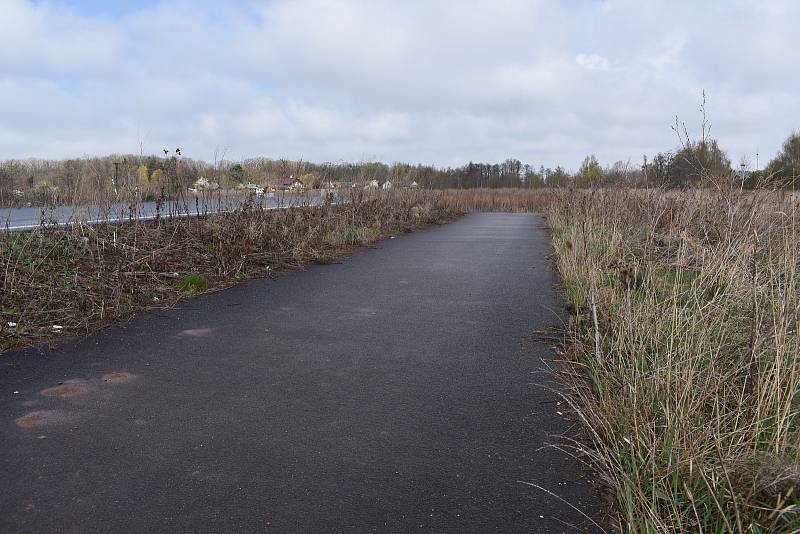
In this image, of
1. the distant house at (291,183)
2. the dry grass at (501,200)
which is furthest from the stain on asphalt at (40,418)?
the dry grass at (501,200)

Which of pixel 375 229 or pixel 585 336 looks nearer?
pixel 585 336

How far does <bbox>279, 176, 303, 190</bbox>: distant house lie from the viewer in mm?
13680

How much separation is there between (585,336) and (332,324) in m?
2.63

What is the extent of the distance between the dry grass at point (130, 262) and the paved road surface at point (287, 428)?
23.6 inches

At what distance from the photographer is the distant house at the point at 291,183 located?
44.9 feet

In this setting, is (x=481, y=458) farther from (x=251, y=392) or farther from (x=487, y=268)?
(x=487, y=268)

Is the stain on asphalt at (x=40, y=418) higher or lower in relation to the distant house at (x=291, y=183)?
lower

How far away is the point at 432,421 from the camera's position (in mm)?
3666

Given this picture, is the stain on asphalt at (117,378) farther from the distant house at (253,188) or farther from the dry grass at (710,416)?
the distant house at (253,188)

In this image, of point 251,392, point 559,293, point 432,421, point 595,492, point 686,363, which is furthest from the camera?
point 559,293

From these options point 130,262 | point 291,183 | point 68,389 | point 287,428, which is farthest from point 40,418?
point 291,183

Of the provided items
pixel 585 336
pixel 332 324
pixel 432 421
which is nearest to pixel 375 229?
pixel 332 324

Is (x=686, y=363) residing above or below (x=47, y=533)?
above

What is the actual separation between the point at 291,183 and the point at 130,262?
21.9 ft
